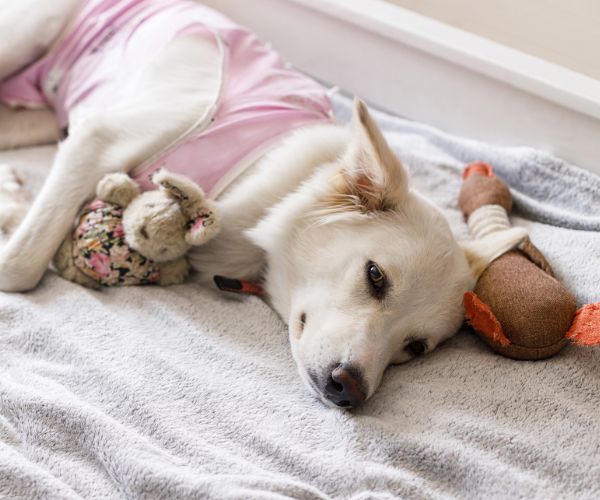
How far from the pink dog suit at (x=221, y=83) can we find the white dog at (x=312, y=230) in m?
0.04

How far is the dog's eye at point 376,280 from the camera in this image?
1.67m

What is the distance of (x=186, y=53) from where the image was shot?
2.21 m

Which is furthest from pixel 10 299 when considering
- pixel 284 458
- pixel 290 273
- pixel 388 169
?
pixel 388 169

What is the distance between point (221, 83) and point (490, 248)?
94 centimetres

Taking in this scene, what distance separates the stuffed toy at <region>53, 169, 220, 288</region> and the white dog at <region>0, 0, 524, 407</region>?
83 mm

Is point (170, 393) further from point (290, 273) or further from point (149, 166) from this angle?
point (149, 166)

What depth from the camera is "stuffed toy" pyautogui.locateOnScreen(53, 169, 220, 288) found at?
1.79 m

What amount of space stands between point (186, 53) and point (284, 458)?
4.49 ft

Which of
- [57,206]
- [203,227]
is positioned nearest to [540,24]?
[203,227]

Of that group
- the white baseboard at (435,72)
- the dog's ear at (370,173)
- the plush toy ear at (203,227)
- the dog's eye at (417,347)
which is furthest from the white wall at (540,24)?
the plush toy ear at (203,227)

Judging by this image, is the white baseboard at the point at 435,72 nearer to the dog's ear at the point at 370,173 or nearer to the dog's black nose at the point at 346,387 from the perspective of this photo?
the dog's ear at the point at 370,173

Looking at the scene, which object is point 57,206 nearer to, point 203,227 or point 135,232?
point 135,232

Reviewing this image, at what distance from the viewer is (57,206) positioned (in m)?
1.94

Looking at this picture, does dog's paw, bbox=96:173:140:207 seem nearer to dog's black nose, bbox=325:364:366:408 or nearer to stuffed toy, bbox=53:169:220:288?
stuffed toy, bbox=53:169:220:288
